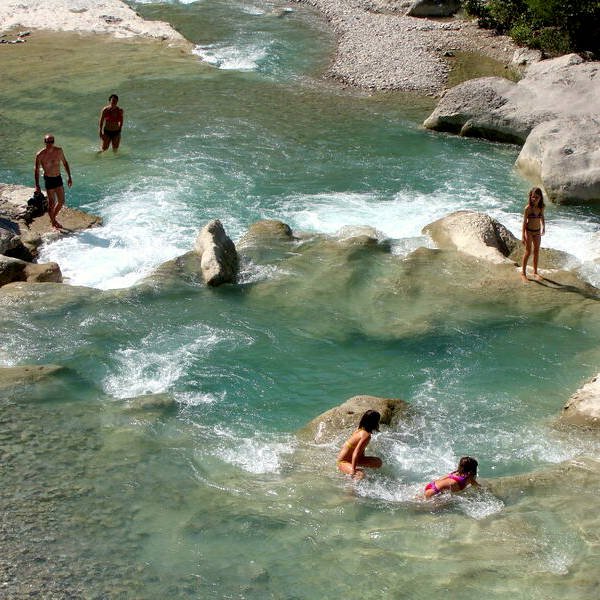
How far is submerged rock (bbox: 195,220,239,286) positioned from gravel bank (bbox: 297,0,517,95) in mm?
12368

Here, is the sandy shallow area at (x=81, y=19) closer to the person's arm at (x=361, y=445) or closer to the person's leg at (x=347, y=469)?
the person's leg at (x=347, y=469)

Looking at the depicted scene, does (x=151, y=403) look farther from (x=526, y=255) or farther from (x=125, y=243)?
(x=526, y=255)

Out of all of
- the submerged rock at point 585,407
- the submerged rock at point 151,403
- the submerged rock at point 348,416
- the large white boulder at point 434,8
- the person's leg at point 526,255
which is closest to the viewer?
the submerged rock at point 348,416

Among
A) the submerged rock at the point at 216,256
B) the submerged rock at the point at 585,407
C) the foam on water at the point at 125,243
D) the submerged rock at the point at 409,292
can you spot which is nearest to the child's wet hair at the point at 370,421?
the submerged rock at the point at 585,407

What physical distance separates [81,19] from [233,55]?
6.50 meters

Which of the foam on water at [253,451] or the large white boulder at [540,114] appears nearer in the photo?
the foam on water at [253,451]

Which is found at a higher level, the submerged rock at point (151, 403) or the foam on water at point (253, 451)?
the submerged rock at point (151, 403)

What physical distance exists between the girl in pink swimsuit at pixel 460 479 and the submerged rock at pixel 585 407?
7.85 ft

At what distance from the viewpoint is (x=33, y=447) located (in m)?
11.5

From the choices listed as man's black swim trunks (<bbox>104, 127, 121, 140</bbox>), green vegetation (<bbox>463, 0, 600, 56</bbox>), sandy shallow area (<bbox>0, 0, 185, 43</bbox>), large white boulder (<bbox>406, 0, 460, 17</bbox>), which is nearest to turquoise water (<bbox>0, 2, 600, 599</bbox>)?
man's black swim trunks (<bbox>104, 127, 121, 140</bbox>)

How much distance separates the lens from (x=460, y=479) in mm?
10602

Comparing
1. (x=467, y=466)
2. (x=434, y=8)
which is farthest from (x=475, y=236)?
(x=434, y=8)

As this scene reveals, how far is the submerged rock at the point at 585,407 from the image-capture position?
12.2 meters

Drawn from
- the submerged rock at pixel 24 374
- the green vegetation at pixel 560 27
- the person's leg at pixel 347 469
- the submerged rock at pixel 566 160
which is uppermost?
the green vegetation at pixel 560 27
